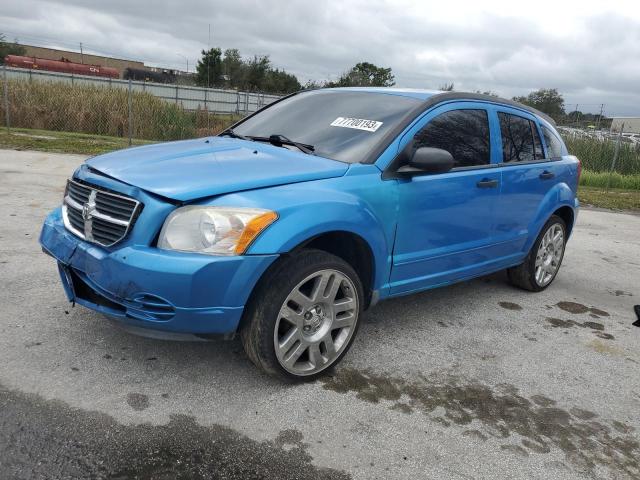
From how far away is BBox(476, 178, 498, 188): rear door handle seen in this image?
413cm

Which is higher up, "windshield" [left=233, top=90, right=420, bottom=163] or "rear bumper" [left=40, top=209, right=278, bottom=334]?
"windshield" [left=233, top=90, right=420, bottom=163]

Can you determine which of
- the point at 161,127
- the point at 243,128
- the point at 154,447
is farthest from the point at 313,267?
the point at 161,127

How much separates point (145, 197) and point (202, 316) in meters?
0.67

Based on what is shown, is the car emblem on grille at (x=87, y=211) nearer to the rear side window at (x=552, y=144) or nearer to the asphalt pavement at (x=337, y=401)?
the asphalt pavement at (x=337, y=401)

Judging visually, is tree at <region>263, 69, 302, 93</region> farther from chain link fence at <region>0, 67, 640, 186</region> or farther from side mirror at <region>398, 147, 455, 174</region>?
side mirror at <region>398, 147, 455, 174</region>

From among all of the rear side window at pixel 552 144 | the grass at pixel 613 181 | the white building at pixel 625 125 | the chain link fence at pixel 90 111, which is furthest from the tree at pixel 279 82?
the rear side window at pixel 552 144

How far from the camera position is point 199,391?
3016 mm

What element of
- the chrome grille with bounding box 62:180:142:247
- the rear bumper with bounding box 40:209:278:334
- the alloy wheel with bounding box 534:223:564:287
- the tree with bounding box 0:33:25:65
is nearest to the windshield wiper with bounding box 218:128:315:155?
the rear bumper with bounding box 40:209:278:334

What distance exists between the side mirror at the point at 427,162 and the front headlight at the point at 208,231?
3.99 feet

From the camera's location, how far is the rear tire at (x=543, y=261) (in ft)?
16.9

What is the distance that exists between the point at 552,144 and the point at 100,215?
4219 millimetres

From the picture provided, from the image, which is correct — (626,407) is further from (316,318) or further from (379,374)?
(316,318)

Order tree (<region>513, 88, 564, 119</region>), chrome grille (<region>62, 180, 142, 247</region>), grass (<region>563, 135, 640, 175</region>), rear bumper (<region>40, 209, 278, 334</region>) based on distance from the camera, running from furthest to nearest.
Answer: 1. tree (<region>513, 88, 564, 119</region>)
2. grass (<region>563, 135, 640, 175</region>)
3. chrome grille (<region>62, 180, 142, 247</region>)
4. rear bumper (<region>40, 209, 278, 334</region>)

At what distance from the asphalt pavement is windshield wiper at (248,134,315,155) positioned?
4.45 ft
